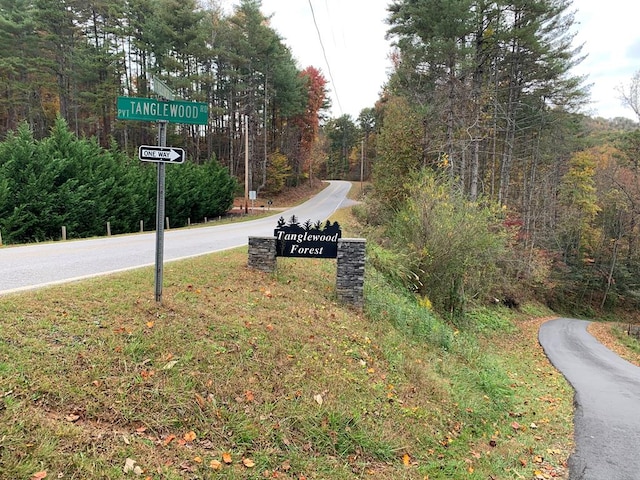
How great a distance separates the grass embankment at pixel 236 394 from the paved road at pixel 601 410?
0.94 feet

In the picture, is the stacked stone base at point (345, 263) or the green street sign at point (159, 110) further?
the stacked stone base at point (345, 263)

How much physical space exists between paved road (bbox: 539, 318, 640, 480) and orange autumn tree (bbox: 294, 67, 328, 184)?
38.0 meters

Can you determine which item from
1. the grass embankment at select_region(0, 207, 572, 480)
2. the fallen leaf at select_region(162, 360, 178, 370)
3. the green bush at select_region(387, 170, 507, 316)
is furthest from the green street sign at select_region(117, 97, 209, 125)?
the green bush at select_region(387, 170, 507, 316)

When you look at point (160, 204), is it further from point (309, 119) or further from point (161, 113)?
point (309, 119)

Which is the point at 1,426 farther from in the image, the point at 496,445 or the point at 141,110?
the point at 496,445

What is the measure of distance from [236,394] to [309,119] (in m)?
47.1

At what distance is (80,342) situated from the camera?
379cm

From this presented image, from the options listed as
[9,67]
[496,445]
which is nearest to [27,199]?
[496,445]

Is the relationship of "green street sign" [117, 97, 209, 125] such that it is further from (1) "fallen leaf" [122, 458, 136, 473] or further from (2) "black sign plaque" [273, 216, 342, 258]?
(1) "fallen leaf" [122, 458, 136, 473]

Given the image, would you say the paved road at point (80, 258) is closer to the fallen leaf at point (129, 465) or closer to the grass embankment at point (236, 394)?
the grass embankment at point (236, 394)

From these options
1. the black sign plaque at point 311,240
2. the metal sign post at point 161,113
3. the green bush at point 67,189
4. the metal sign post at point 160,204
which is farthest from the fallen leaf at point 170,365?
the green bush at point 67,189

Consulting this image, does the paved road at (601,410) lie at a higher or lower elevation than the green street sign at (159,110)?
lower

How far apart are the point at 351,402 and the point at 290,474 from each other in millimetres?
1268

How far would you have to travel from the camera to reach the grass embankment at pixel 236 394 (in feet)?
9.71
